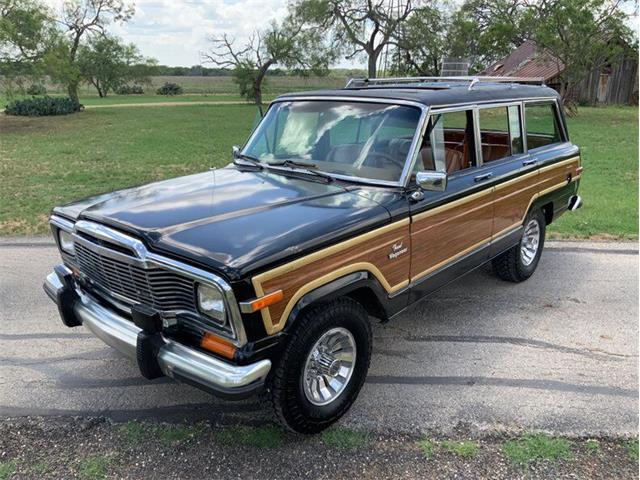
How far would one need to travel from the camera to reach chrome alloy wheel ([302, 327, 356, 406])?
308 centimetres

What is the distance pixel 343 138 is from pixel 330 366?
1.71m

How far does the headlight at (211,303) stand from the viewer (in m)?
2.65

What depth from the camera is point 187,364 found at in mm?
2713

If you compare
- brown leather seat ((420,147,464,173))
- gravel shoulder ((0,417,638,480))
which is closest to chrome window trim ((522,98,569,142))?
brown leather seat ((420,147,464,173))

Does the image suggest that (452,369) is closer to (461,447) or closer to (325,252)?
(461,447)

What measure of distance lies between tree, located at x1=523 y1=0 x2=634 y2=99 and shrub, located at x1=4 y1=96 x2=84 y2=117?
83.7 ft

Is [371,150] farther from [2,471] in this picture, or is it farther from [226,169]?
[2,471]

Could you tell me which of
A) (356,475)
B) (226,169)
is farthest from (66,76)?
(356,475)

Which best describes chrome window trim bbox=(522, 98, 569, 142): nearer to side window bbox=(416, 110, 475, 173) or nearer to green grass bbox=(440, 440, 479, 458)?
side window bbox=(416, 110, 475, 173)

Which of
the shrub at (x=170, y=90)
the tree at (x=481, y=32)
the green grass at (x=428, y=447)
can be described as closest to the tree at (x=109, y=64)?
the shrub at (x=170, y=90)

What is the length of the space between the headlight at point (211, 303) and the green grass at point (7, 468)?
1.41 meters

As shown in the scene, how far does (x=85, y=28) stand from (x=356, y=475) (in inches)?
1702

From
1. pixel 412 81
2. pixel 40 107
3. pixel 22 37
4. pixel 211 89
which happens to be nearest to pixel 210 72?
pixel 211 89

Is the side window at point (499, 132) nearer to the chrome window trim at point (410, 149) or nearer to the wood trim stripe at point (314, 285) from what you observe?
the chrome window trim at point (410, 149)
